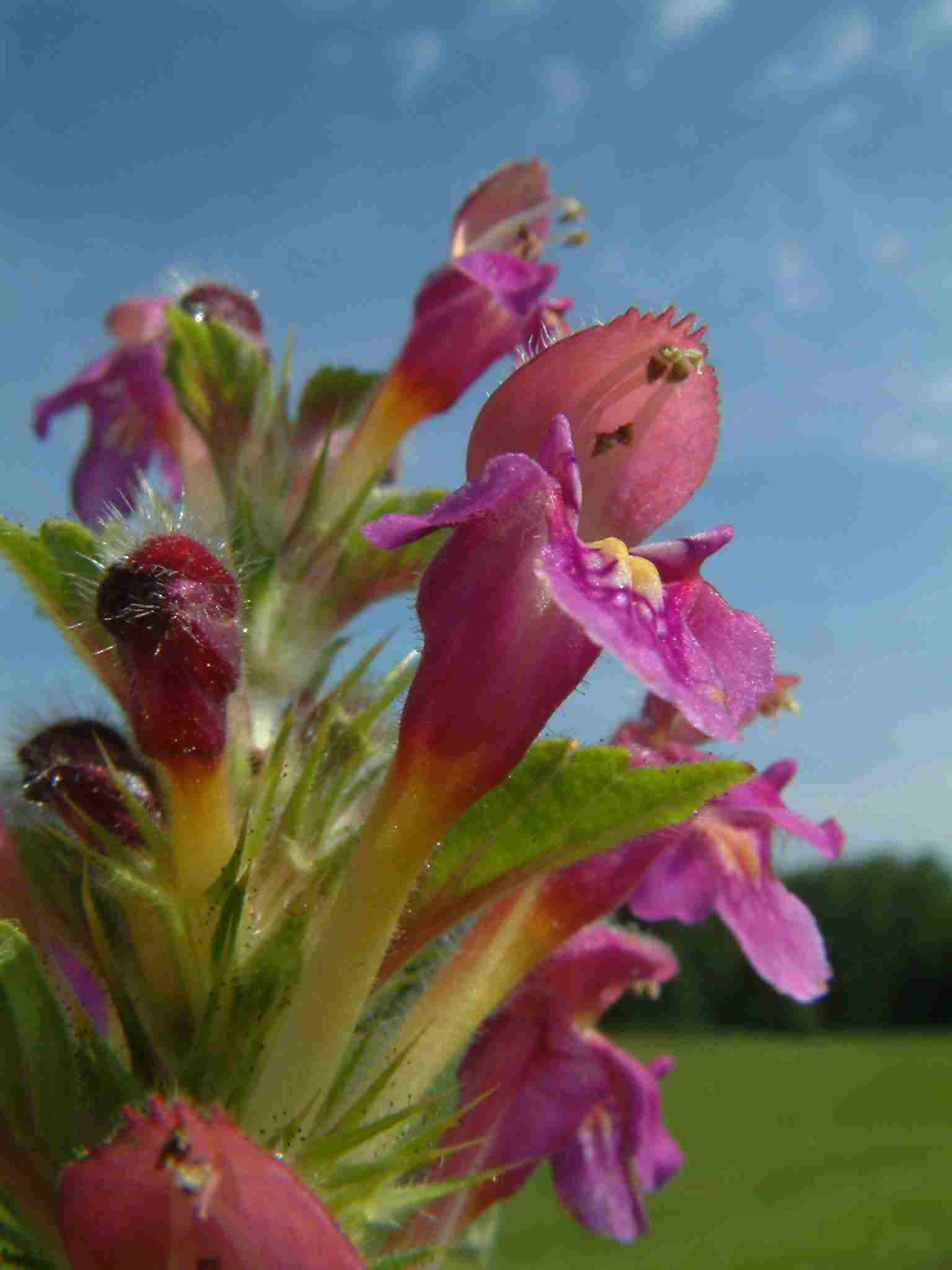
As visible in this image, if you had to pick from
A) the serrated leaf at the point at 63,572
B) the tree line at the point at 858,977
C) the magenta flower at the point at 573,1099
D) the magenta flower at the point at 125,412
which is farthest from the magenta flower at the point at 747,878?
the tree line at the point at 858,977

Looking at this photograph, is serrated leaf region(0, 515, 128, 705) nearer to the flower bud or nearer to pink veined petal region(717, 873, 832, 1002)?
the flower bud

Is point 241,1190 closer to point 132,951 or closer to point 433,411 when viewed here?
point 132,951

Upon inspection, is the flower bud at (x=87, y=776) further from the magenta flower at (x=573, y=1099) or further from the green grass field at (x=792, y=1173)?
the green grass field at (x=792, y=1173)

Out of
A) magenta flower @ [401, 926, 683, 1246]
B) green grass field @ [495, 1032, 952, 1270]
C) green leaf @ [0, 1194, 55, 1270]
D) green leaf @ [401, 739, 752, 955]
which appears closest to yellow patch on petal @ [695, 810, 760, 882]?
magenta flower @ [401, 926, 683, 1246]

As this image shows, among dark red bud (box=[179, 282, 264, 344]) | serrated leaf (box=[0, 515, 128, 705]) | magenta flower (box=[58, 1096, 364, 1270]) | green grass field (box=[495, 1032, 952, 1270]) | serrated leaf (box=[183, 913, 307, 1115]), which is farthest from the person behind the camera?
green grass field (box=[495, 1032, 952, 1270])

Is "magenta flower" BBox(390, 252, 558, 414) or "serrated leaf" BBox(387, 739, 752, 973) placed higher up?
"magenta flower" BBox(390, 252, 558, 414)

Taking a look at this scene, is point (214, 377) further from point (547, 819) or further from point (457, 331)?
point (547, 819)
